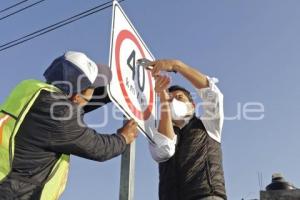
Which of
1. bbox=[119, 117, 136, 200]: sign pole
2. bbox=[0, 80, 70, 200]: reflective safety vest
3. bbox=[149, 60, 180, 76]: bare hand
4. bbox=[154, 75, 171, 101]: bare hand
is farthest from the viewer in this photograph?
bbox=[154, 75, 171, 101]: bare hand

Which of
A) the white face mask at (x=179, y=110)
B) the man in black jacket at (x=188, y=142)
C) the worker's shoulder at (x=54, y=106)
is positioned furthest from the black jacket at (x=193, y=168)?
the worker's shoulder at (x=54, y=106)

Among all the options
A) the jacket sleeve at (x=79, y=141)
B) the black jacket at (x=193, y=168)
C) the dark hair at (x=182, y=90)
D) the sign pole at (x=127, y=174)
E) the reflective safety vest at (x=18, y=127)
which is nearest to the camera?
the reflective safety vest at (x=18, y=127)

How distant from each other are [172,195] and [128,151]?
1.96ft

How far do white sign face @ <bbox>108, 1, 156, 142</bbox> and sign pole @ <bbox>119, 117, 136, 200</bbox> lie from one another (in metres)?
0.23

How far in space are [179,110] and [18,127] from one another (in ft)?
5.23

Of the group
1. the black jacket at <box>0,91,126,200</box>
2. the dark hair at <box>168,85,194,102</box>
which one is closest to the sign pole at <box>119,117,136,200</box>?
the black jacket at <box>0,91,126,200</box>

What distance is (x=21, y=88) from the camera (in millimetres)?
2510

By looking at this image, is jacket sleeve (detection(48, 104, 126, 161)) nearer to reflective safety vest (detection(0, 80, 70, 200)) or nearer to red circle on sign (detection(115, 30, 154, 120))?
reflective safety vest (detection(0, 80, 70, 200))

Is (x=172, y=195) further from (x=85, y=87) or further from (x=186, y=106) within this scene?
(x=85, y=87)

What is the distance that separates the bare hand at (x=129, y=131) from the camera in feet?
9.46

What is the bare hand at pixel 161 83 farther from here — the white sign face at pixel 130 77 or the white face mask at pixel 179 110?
the white face mask at pixel 179 110

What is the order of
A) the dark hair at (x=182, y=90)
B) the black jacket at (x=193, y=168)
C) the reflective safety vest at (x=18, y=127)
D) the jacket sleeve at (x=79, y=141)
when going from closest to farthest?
the reflective safety vest at (x=18, y=127)
the jacket sleeve at (x=79, y=141)
the black jacket at (x=193, y=168)
the dark hair at (x=182, y=90)

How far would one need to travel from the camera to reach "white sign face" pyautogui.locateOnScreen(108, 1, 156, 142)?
2.85 m

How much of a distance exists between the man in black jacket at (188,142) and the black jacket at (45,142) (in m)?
0.87
